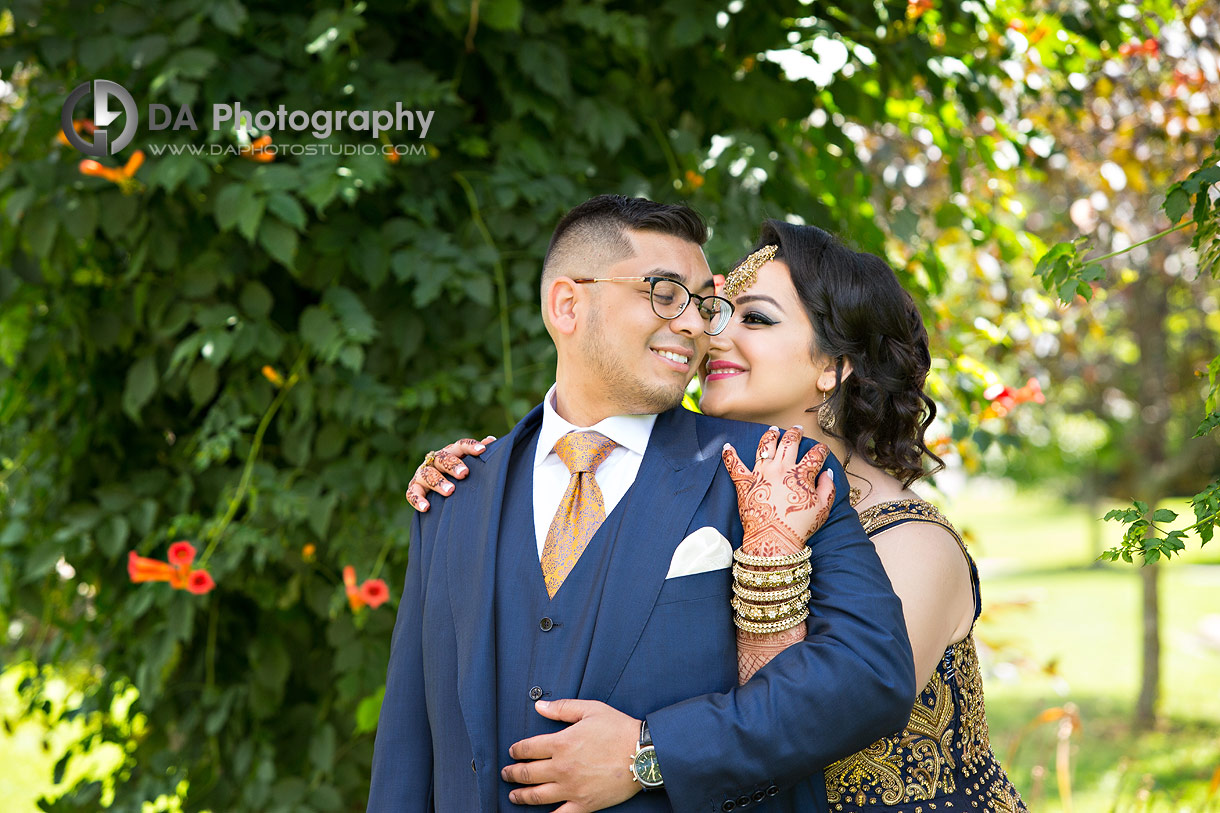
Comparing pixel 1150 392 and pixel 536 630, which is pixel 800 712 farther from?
pixel 1150 392

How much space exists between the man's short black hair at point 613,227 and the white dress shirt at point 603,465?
33 centimetres

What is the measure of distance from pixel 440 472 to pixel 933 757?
3.76 feet

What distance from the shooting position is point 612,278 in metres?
2.11

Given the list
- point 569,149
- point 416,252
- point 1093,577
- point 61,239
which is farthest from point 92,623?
point 1093,577

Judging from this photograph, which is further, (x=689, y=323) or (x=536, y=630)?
(x=689, y=323)

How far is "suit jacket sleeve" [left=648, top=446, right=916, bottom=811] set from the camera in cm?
164

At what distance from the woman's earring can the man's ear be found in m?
0.62

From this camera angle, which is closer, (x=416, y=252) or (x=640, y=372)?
(x=640, y=372)

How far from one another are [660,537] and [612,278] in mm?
566

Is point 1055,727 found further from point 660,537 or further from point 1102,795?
point 660,537

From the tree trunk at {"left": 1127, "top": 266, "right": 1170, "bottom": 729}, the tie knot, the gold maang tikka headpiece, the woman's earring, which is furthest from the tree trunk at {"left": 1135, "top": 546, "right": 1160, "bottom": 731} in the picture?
the tie knot

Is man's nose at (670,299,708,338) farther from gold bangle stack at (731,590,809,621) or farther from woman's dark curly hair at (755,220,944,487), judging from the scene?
gold bangle stack at (731,590,809,621)

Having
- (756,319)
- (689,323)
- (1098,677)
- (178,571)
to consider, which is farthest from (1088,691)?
(689,323)

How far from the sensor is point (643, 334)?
205 cm
